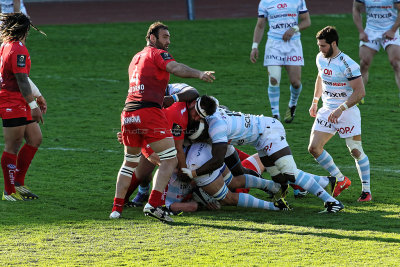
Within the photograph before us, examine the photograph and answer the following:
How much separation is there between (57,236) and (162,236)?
3.11ft

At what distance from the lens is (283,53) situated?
13258mm

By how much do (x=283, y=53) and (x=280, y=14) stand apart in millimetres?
644

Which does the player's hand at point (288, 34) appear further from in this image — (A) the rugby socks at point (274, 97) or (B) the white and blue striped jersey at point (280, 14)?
(A) the rugby socks at point (274, 97)

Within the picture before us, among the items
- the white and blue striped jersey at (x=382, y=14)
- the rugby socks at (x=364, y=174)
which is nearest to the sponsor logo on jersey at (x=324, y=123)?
the rugby socks at (x=364, y=174)

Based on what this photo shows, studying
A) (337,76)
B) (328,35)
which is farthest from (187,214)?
(328,35)

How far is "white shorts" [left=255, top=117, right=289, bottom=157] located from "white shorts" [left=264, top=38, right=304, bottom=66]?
4.72 meters

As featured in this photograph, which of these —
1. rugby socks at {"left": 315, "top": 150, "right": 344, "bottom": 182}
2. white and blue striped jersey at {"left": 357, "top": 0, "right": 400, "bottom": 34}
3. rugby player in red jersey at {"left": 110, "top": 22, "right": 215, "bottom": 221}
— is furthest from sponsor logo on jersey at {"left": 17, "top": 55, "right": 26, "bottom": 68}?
white and blue striped jersey at {"left": 357, "top": 0, "right": 400, "bottom": 34}

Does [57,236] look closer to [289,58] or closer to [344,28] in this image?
[289,58]

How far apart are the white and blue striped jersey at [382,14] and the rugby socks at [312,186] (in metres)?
6.30

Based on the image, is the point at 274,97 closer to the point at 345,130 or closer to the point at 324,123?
the point at 324,123

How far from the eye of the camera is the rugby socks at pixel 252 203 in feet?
27.3

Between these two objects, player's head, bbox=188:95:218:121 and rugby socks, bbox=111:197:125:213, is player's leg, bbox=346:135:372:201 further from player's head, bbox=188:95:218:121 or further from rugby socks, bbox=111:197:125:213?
rugby socks, bbox=111:197:125:213

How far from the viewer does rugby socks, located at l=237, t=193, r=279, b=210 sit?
8.31 meters

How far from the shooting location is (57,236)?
7.31m
